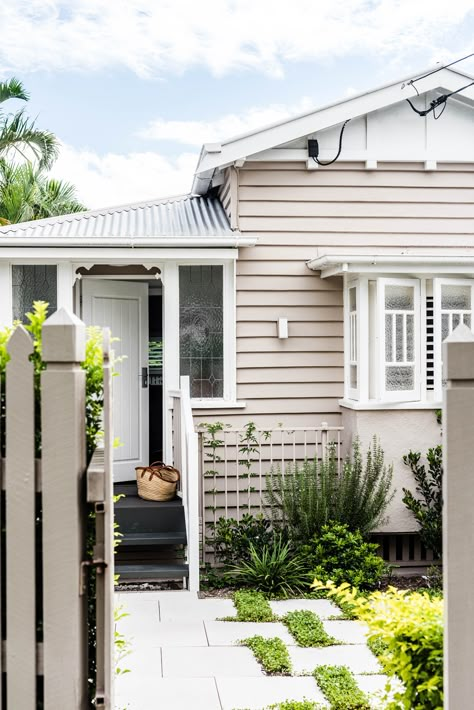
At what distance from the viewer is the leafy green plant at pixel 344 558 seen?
7.44 metres

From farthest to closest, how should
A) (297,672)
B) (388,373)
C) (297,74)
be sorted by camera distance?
(297,74), (388,373), (297,672)

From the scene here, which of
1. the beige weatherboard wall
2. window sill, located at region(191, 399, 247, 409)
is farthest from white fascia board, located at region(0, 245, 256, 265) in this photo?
window sill, located at region(191, 399, 247, 409)

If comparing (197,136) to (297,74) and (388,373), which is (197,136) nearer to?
(297,74)

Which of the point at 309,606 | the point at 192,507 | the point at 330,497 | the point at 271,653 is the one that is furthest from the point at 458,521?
the point at 330,497

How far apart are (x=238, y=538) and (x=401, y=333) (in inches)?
103

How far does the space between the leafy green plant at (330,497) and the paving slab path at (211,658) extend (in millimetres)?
925

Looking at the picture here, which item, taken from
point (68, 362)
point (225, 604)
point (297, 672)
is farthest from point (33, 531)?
point (225, 604)

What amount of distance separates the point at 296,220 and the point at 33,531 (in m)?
6.74

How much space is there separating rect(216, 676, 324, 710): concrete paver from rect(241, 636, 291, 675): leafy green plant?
0.11 metres

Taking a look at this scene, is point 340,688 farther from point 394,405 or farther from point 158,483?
point 394,405

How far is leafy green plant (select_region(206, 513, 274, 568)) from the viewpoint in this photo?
795 centimetres

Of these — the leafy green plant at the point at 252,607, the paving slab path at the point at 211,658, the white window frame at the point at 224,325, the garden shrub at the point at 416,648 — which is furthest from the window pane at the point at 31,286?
the garden shrub at the point at 416,648

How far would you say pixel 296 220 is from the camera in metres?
9.09

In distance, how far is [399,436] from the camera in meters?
8.44
